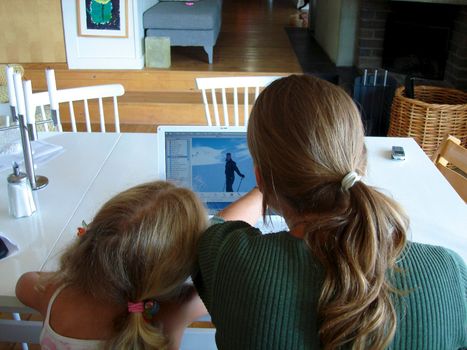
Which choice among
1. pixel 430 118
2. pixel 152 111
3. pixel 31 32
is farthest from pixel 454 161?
pixel 31 32

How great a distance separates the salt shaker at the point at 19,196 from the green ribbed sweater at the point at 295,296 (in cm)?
78

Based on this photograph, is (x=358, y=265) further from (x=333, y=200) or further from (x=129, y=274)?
(x=129, y=274)

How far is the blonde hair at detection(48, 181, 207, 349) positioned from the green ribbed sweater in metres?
0.14

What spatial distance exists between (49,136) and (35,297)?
3.37 ft

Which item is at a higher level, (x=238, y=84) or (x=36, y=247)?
(x=238, y=84)

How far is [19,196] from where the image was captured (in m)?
1.35

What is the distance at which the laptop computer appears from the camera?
1354mm

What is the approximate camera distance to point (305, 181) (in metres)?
0.76

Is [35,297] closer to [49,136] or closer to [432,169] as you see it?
[49,136]

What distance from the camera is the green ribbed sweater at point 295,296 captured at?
2.32 feet

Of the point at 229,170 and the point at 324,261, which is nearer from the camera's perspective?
the point at 324,261

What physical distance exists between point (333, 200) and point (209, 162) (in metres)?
0.63

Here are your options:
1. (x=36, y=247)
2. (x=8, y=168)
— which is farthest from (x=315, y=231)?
(x=8, y=168)

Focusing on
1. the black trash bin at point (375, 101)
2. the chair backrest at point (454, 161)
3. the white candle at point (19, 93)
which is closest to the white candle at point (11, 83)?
the white candle at point (19, 93)
